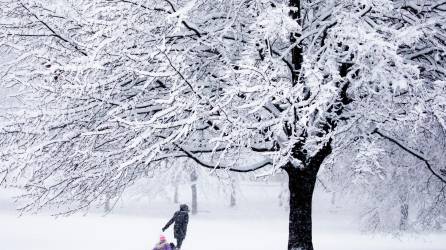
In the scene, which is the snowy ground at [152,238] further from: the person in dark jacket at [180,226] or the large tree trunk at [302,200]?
the large tree trunk at [302,200]

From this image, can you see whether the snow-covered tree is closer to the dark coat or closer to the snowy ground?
the dark coat

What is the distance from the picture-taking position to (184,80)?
19.0 ft

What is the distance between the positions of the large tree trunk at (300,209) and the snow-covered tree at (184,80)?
0.05 ft

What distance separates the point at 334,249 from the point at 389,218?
363 cm

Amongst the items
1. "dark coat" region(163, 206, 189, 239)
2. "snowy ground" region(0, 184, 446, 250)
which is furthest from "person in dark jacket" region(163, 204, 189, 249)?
"snowy ground" region(0, 184, 446, 250)

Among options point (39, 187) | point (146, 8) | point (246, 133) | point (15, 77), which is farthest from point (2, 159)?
point (246, 133)

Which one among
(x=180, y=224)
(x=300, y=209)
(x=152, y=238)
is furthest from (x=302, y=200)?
(x=152, y=238)

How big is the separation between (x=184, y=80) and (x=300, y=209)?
10.7 ft

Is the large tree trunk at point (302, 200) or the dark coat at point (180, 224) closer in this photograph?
the large tree trunk at point (302, 200)

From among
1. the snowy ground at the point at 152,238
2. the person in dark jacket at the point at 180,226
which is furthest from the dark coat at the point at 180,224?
the snowy ground at the point at 152,238

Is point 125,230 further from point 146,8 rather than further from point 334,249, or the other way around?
point 146,8

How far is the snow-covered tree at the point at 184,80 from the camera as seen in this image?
593 centimetres

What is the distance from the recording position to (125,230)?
68.2 feet

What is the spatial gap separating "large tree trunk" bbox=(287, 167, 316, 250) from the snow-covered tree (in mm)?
17
